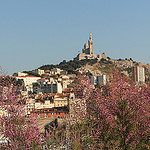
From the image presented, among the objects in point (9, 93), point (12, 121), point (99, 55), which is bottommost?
point (12, 121)

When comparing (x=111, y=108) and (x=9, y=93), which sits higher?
(x=9, y=93)

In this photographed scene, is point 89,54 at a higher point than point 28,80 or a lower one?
higher

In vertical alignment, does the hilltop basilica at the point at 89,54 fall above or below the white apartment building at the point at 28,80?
above

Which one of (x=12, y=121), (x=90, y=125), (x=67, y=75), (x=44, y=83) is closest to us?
(x=12, y=121)

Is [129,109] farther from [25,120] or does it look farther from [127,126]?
[25,120]

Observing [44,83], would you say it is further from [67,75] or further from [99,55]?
[99,55]

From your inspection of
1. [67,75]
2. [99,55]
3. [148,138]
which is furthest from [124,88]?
[99,55]

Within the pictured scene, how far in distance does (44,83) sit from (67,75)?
22.0 m

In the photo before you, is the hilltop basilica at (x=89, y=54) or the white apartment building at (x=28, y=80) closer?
the white apartment building at (x=28, y=80)

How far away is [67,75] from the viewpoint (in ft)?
408

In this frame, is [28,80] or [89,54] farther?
[89,54]

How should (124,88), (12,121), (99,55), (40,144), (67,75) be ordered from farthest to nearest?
1. (99,55)
2. (67,75)
3. (124,88)
4. (12,121)
5. (40,144)

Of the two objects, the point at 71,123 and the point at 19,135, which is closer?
the point at 19,135

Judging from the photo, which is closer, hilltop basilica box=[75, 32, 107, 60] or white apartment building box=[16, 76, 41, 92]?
white apartment building box=[16, 76, 41, 92]
